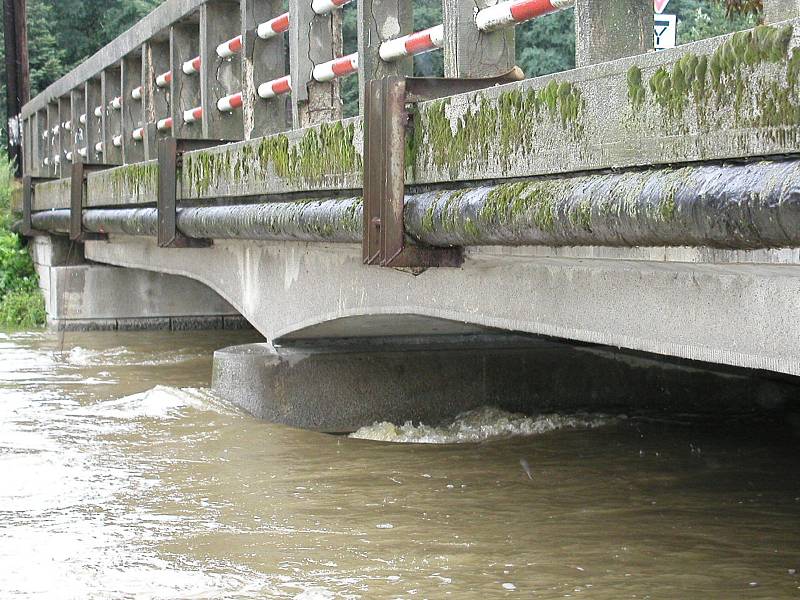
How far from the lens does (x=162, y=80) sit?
41.3 ft

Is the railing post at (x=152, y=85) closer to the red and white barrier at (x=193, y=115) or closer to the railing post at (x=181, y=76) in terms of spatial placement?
the railing post at (x=181, y=76)

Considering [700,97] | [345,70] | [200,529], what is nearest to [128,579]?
[200,529]

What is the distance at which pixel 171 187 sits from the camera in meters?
9.33

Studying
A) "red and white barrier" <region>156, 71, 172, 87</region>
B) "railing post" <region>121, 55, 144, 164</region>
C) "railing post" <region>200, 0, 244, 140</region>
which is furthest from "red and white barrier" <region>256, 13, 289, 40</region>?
"railing post" <region>121, 55, 144, 164</region>

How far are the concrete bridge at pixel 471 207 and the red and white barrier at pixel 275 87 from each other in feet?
0.15

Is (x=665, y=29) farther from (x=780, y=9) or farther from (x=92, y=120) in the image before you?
(x=780, y=9)

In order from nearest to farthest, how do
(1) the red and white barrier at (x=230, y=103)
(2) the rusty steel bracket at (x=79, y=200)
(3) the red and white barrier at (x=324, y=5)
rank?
(3) the red and white barrier at (x=324, y=5)
(1) the red and white barrier at (x=230, y=103)
(2) the rusty steel bracket at (x=79, y=200)

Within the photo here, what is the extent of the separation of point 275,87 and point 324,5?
3.74ft

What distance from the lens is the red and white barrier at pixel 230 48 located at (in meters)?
9.62

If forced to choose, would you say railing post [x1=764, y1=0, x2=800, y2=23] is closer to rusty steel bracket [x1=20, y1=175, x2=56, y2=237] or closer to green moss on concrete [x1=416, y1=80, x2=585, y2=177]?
green moss on concrete [x1=416, y1=80, x2=585, y2=177]

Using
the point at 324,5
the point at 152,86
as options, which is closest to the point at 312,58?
the point at 324,5

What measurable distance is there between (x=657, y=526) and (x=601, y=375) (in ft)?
12.3

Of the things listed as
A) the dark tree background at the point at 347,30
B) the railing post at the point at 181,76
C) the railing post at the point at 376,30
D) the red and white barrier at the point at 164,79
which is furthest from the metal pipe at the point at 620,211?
the dark tree background at the point at 347,30

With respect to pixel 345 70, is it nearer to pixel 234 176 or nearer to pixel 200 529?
pixel 234 176
